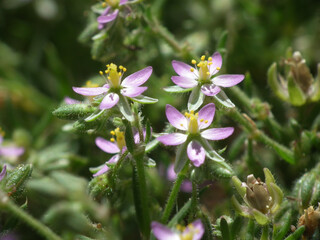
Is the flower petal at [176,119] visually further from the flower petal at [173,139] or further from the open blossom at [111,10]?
the open blossom at [111,10]

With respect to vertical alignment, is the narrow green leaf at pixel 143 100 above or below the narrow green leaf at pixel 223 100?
above

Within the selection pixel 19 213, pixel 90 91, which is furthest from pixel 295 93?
pixel 19 213

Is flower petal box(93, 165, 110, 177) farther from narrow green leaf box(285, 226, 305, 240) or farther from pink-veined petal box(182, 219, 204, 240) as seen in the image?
narrow green leaf box(285, 226, 305, 240)

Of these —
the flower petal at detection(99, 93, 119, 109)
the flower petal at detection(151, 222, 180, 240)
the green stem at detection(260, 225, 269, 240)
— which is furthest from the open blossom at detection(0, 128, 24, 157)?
the green stem at detection(260, 225, 269, 240)

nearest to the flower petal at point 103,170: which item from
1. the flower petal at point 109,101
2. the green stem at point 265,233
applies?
the flower petal at point 109,101

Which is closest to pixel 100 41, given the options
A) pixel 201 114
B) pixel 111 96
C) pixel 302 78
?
pixel 111 96

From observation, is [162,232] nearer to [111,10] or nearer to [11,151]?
[111,10]

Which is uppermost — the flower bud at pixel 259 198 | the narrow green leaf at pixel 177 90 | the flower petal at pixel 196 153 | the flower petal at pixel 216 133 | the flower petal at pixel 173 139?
the narrow green leaf at pixel 177 90
